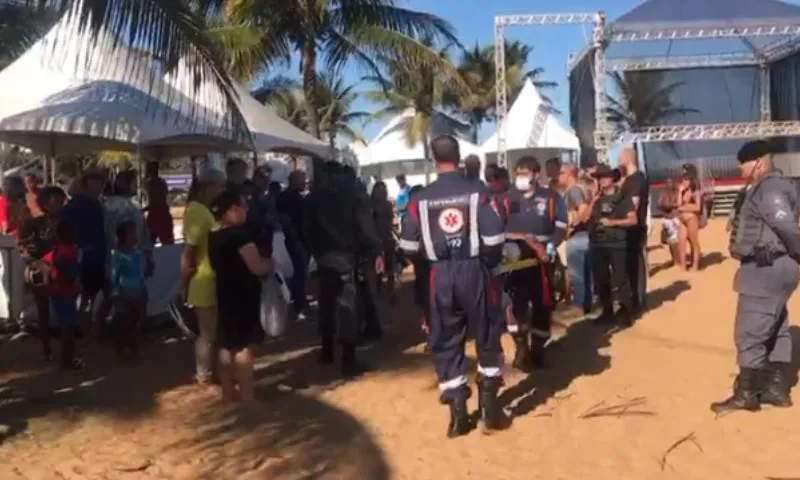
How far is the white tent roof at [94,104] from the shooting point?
10.9 m

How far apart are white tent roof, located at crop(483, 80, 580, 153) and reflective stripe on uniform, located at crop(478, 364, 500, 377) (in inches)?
1030

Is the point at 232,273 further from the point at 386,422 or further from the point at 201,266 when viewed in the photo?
the point at 386,422

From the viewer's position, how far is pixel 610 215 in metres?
9.70

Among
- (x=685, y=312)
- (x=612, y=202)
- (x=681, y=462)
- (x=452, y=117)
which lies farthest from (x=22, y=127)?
(x=452, y=117)

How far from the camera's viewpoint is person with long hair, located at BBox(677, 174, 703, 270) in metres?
14.1

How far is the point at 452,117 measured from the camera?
50406 mm

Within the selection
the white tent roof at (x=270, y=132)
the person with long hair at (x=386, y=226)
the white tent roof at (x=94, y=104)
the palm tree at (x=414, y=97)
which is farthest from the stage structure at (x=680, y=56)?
the white tent roof at (x=94, y=104)

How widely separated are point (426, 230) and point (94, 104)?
6.60 metres

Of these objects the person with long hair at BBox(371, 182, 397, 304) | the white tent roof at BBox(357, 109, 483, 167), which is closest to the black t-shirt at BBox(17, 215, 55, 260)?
the person with long hair at BBox(371, 182, 397, 304)

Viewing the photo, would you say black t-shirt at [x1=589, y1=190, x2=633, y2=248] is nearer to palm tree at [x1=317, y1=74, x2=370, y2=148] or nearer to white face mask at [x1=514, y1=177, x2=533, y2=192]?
white face mask at [x1=514, y1=177, x2=533, y2=192]

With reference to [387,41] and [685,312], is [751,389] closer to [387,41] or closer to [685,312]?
[685,312]

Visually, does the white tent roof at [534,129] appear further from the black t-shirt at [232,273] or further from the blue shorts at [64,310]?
the black t-shirt at [232,273]

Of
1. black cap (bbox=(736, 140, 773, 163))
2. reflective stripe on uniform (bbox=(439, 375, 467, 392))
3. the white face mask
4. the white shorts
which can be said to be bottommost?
reflective stripe on uniform (bbox=(439, 375, 467, 392))

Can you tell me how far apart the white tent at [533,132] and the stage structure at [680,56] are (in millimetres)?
3904
